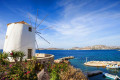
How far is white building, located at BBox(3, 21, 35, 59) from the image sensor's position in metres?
10.5

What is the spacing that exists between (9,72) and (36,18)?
1190 centimetres

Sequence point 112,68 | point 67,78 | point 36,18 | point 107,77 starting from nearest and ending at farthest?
point 67,78, point 36,18, point 107,77, point 112,68

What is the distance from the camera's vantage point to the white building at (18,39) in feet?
34.5

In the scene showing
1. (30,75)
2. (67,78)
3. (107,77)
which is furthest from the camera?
(107,77)

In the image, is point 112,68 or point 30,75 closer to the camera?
point 30,75

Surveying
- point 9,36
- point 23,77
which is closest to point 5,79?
point 23,77

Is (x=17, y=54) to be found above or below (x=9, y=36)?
below

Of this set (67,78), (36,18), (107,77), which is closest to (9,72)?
(67,78)

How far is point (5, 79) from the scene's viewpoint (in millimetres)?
5305

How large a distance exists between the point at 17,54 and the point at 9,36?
3.80m

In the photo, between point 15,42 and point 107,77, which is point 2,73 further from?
point 107,77

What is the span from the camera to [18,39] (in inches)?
420

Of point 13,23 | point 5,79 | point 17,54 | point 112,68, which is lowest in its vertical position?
point 112,68

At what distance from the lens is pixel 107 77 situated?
17.6 meters
